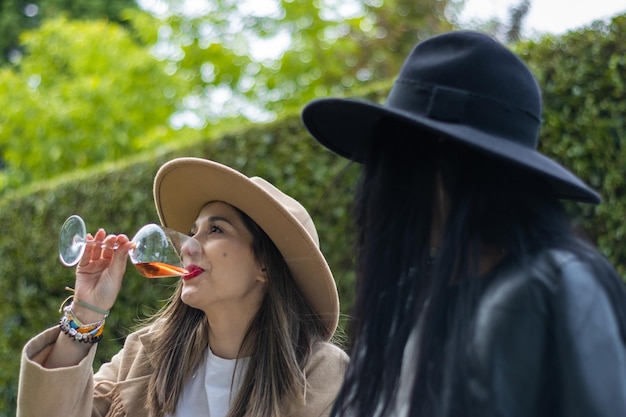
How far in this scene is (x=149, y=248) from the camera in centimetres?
259

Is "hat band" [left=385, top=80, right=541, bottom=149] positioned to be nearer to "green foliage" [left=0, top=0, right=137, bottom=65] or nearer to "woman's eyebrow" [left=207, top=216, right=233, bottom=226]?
"woman's eyebrow" [left=207, top=216, right=233, bottom=226]

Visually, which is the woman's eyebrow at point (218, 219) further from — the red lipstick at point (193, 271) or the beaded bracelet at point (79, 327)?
the beaded bracelet at point (79, 327)

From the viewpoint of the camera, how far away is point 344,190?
528 centimetres

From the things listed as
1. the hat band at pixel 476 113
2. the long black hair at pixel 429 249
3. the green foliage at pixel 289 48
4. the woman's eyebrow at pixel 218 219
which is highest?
the hat band at pixel 476 113

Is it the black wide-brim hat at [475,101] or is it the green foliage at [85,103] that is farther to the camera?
the green foliage at [85,103]

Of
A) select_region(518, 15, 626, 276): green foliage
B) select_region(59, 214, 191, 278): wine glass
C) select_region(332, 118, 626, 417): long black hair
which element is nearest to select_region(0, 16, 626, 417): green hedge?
select_region(518, 15, 626, 276): green foliage

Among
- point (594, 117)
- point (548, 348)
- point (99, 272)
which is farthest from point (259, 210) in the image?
point (594, 117)

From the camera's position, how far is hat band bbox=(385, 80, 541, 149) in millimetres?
1489

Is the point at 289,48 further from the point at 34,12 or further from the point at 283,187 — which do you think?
the point at 34,12

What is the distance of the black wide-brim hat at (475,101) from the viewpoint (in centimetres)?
146

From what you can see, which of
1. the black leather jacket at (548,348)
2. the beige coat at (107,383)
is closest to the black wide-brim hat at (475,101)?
the black leather jacket at (548,348)

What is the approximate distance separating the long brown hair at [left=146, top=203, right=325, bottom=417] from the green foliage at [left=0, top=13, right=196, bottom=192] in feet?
30.5

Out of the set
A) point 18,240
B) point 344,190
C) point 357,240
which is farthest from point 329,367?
point 18,240

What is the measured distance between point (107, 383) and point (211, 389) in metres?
0.37
